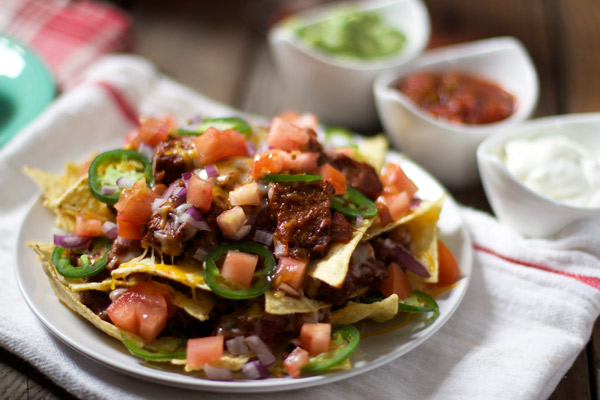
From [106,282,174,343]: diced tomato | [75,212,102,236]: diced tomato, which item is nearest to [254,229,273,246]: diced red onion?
[106,282,174,343]: diced tomato

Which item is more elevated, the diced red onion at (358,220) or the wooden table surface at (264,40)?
the diced red onion at (358,220)

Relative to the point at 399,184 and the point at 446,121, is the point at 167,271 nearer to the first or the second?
the point at 399,184

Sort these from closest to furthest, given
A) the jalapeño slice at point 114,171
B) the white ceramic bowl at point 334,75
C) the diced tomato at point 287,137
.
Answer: the jalapeño slice at point 114,171 → the diced tomato at point 287,137 → the white ceramic bowl at point 334,75

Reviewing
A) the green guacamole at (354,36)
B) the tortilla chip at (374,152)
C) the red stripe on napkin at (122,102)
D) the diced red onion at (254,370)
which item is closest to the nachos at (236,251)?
the diced red onion at (254,370)

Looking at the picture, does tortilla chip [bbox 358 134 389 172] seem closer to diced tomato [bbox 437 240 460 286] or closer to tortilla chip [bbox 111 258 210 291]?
diced tomato [bbox 437 240 460 286]

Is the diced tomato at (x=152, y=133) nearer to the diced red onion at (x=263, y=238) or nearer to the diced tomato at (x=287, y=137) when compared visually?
the diced tomato at (x=287, y=137)

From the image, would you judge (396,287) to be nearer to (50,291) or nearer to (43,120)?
(50,291)
